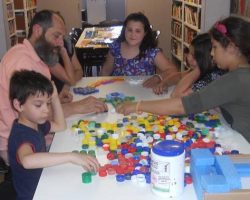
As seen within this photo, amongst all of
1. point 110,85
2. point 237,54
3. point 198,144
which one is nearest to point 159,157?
point 198,144

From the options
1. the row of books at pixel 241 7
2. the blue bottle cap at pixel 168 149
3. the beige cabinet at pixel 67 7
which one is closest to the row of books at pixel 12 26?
the beige cabinet at pixel 67 7

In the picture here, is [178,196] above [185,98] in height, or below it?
below

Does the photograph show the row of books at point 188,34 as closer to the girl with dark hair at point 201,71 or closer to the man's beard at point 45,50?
the girl with dark hair at point 201,71

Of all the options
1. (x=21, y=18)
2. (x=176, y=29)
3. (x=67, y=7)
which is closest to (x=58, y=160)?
(x=21, y=18)

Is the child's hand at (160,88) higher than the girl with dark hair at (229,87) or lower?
lower

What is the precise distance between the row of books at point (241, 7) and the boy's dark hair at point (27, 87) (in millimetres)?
2685

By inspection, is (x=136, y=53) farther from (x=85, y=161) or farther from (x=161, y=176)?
(x=161, y=176)

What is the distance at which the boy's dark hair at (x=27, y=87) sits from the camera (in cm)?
159

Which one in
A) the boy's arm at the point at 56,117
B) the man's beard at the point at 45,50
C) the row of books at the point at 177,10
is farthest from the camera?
the row of books at the point at 177,10

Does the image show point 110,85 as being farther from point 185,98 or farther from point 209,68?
point 185,98

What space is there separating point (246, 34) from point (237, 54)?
0.33 ft

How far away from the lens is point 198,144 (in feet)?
5.18

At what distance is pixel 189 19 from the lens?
5.70m

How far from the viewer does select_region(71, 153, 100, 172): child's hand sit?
4.46 ft
